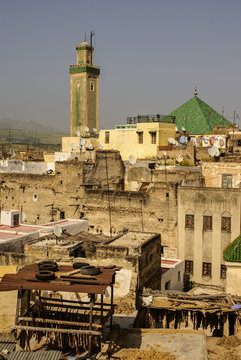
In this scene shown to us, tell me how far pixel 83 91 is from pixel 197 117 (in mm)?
12965

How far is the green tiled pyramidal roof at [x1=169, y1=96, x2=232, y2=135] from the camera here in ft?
129

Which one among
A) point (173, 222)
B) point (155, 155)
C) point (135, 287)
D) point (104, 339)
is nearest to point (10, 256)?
point (135, 287)

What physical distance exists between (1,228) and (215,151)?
42.5ft

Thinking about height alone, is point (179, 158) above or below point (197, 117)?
below

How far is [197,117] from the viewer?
132 ft

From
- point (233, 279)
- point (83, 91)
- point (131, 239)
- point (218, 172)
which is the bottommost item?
point (233, 279)

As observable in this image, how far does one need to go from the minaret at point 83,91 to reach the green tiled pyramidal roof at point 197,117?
9971mm

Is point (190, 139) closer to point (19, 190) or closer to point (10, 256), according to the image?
point (19, 190)

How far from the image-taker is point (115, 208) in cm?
2608

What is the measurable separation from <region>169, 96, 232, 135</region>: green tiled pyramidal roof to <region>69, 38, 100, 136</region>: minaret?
9.97 m

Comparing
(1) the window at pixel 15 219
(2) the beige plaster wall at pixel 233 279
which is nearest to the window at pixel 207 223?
(2) the beige plaster wall at pixel 233 279

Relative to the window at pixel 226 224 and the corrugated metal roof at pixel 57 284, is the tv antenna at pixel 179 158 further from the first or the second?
the corrugated metal roof at pixel 57 284

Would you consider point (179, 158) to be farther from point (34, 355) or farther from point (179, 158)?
point (34, 355)

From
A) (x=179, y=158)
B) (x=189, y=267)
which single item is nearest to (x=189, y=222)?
(x=189, y=267)
